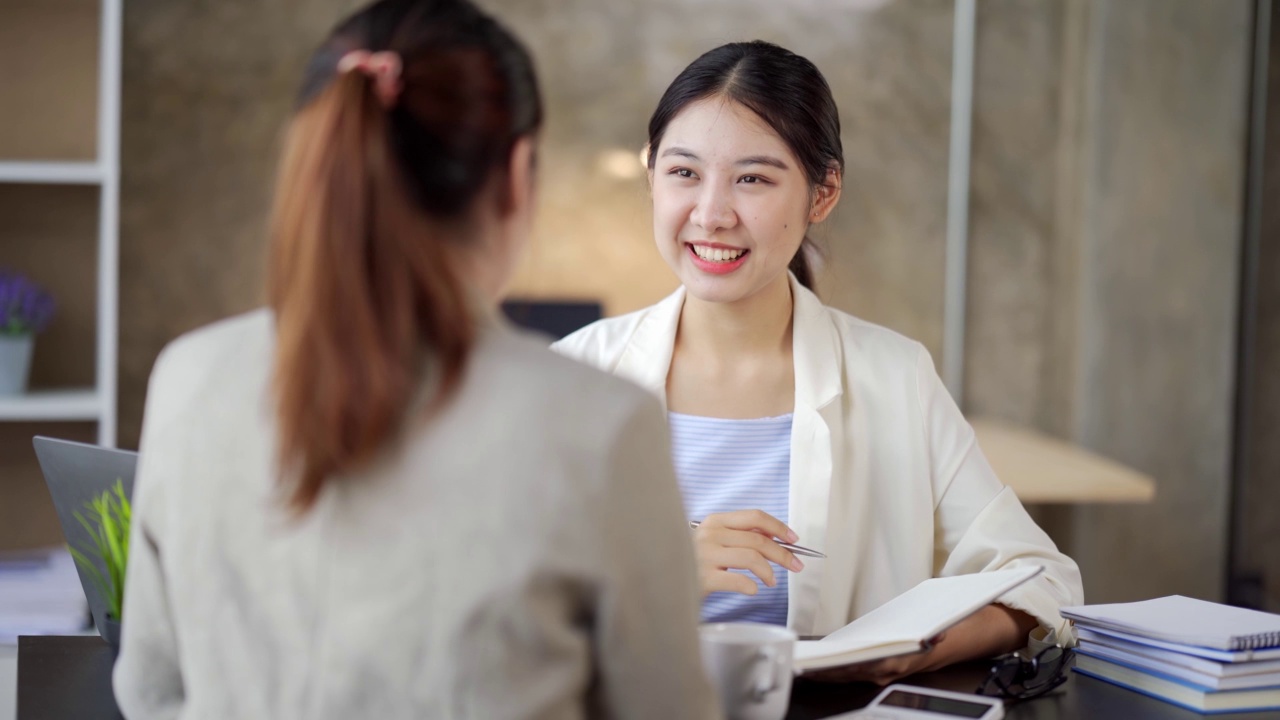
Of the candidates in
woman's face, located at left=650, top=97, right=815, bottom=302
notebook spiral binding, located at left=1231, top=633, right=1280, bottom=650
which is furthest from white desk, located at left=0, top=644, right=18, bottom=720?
notebook spiral binding, located at left=1231, top=633, right=1280, bottom=650

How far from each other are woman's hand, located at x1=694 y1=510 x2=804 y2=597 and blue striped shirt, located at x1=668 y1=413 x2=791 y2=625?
0.31 m

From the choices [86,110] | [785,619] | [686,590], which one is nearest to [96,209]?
[86,110]

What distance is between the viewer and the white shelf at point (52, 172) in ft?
8.50

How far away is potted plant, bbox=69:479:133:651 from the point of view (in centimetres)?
121

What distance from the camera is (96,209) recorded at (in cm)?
291

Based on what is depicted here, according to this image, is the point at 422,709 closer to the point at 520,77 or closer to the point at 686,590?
the point at 686,590

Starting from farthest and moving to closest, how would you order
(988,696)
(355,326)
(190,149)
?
(190,149) < (988,696) < (355,326)

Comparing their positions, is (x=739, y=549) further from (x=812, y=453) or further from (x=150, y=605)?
(x=150, y=605)

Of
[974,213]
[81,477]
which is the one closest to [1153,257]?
[974,213]

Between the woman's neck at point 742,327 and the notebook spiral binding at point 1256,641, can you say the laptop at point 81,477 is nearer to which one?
the woman's neck at point 742,327

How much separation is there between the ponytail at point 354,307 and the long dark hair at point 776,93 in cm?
97

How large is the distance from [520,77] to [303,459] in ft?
1.03

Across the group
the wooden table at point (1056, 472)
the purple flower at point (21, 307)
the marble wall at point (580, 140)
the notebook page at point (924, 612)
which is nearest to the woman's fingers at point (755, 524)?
the notebook page at point (924, 612)

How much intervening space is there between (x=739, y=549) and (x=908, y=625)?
0.22m
